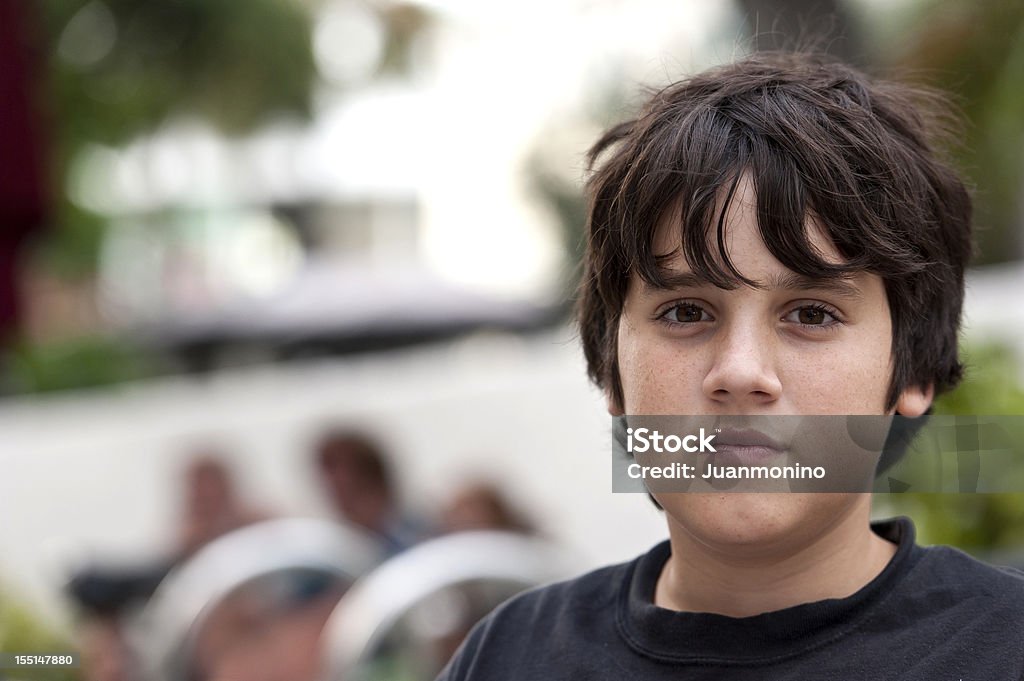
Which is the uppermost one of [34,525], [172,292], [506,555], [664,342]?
[664,342]

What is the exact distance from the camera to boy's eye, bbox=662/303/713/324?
4.06 ft

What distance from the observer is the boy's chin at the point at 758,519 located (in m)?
1.18

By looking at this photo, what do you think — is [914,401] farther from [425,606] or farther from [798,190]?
[425,606]

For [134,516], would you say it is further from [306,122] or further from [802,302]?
[306,122]

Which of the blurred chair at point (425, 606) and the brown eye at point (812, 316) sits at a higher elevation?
the brown eye at point (812, 316)

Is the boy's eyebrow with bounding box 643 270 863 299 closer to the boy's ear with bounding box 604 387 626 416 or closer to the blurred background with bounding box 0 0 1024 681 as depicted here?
the boy's ear with bounding box 604 387 626 416

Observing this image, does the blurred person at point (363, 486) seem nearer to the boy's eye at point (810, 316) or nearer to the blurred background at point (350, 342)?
the blurred background at point (350, 342)

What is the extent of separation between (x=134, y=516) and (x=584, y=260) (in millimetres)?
5905

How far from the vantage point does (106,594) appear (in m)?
4.48

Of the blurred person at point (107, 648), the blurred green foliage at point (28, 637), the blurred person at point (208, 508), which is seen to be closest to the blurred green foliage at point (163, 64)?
the blurred person at point (208, 508)

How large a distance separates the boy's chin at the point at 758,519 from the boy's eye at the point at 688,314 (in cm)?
17

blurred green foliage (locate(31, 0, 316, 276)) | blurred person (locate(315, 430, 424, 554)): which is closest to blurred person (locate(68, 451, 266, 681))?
blurred person (locate(315, 430, 424, 554))

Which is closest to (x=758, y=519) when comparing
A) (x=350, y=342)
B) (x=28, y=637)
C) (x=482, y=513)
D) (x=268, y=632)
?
Answer: (x=28, y=637)

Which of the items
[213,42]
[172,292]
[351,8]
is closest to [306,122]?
[351,8]
